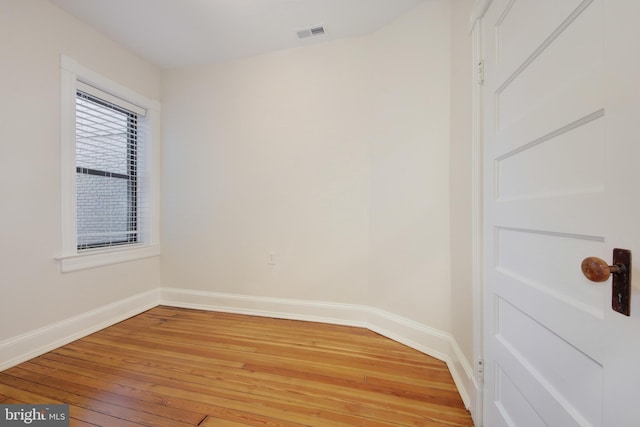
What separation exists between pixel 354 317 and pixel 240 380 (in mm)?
1147

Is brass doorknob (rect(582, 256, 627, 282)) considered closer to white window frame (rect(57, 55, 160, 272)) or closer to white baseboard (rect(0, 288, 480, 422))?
white baseboard (rect(0, 288, 480, 422))

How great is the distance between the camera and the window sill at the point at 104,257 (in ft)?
6.75

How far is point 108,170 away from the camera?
8.18ft

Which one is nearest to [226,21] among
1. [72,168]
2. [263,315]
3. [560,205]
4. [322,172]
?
[322,172]

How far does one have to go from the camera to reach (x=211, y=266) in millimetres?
2748

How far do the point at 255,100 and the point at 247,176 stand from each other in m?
0.82

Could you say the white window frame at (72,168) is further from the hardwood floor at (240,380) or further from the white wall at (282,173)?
the hardwood floor at (240,380)

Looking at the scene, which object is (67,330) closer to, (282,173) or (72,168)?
(72,168)

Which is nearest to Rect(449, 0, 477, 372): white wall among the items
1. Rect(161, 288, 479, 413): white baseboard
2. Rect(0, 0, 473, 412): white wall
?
Rect(0, 0, 473, 412): white wall

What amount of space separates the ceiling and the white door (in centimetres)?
132

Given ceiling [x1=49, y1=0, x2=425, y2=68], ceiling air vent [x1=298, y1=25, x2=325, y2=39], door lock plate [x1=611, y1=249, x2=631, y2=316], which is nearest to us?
door lock plate [x1=611, y1=249, x2=631, y2=316]

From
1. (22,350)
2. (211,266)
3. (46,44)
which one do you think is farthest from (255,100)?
(22,350)

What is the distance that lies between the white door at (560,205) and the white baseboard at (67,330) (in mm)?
3043

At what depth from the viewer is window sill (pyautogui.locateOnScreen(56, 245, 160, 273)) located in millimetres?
2059
